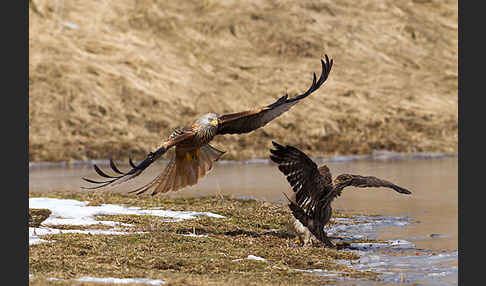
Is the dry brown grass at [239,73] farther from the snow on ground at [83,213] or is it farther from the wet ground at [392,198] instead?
the snow on ground at [83,213]

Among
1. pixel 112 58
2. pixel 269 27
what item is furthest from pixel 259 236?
pixel 269 27

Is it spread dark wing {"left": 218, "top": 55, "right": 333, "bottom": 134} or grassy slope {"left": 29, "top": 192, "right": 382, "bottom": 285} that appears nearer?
grassy slope {"left": 29, "top": 192, "right": 382, "bottom": 285}

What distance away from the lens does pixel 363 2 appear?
4759 cm

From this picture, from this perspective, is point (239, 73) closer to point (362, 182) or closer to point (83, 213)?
point (83, 213)

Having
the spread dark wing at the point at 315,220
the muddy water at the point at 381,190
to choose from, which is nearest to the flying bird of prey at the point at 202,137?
the spread dark wing at the point at 315,220

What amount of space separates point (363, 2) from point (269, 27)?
7674 millimetres

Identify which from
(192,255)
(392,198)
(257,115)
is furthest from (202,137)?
(392,198)

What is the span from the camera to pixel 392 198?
1842cm

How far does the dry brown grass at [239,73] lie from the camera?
3164 cm

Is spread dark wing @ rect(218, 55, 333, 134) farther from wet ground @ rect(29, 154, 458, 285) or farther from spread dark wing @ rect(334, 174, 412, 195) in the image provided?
wet ground @ rect(29, 154, 458, 285)

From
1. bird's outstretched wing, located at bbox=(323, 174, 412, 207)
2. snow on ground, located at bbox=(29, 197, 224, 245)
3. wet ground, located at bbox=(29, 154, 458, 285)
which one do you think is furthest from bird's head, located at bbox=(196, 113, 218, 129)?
wet ground, located at bbox=(29, 154, 458, 285)

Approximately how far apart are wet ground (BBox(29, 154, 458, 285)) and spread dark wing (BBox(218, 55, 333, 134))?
2.35 m

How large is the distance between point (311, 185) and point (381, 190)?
10452 millimetres

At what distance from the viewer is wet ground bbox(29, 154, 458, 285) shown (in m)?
10.1
